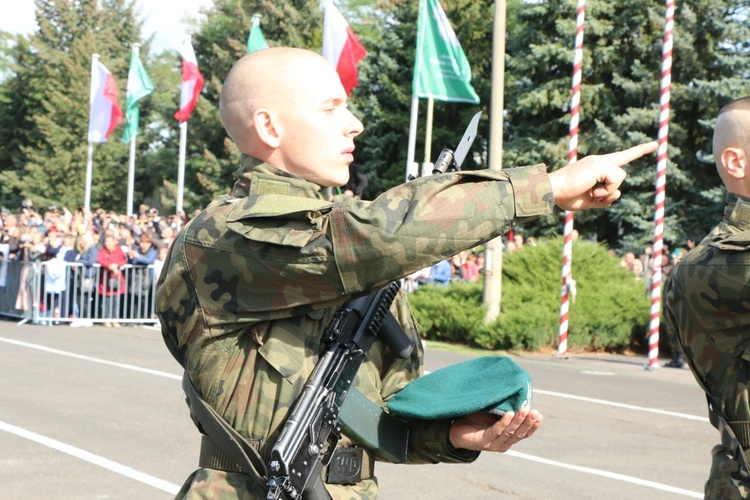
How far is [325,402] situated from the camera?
7.42 feet

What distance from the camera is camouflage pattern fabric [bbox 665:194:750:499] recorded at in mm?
3150

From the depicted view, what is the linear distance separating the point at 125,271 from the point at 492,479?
1218 cm

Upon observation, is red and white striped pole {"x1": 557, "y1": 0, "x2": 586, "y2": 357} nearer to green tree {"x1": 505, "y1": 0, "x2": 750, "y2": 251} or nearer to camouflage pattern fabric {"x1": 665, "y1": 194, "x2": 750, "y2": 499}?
camouflage pattern fabric {"x1": 665, "y1": 194, "x2": 750, "y2": 499}

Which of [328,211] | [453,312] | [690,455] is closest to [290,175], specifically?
[328,211]

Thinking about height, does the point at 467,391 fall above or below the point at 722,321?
below

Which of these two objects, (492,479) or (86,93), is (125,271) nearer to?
(492,479)

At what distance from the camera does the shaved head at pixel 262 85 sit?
235 centimetres

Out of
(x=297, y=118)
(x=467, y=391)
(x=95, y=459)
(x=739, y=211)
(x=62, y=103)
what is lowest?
(x=95, y=459)

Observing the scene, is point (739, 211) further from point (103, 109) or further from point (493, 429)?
point (103, 109)

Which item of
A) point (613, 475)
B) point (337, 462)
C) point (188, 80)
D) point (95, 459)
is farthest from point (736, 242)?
point (188, 80)

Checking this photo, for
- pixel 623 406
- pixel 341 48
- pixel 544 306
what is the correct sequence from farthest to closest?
pixel 341 48 → pixel 544 306 → pixel 623 406

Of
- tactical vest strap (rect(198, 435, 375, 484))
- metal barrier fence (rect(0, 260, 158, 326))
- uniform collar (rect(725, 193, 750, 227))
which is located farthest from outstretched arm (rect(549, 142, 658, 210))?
metal barrier fence (rect(0, 260, 158, 326))

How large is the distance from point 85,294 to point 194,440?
1067 cm

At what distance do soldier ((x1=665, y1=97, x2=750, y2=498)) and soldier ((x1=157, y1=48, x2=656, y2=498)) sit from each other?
3.67 ft
